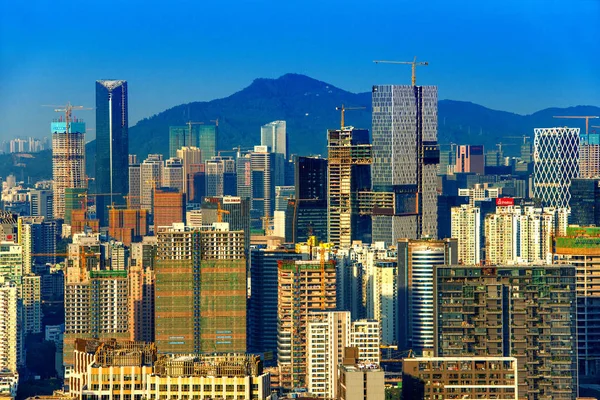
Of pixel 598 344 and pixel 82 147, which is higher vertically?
pixel 82 147

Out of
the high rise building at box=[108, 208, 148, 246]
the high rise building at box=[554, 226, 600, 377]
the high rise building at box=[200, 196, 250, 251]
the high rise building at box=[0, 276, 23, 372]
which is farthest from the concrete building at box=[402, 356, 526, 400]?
the high rise building at box=[200, 196, 250, 251]

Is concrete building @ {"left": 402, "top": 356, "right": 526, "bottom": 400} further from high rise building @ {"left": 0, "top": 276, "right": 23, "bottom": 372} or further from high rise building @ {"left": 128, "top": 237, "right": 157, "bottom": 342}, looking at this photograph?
high rise building @ {"left": 0, "top": 276, "right": 23, "bottom": 372}

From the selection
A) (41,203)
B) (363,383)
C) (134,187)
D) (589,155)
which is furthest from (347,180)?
(363,383)

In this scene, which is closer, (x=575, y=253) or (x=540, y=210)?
(x=575, y=253)

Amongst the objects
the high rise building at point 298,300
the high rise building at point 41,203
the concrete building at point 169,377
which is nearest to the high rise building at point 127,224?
the high rise building at point 41,203

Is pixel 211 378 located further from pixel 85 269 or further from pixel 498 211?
pixel 498 211

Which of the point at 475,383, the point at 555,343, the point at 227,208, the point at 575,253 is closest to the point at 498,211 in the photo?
the point at 227,208

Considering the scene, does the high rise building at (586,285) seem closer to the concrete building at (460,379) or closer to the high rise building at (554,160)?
the concrete building at (460,379)
